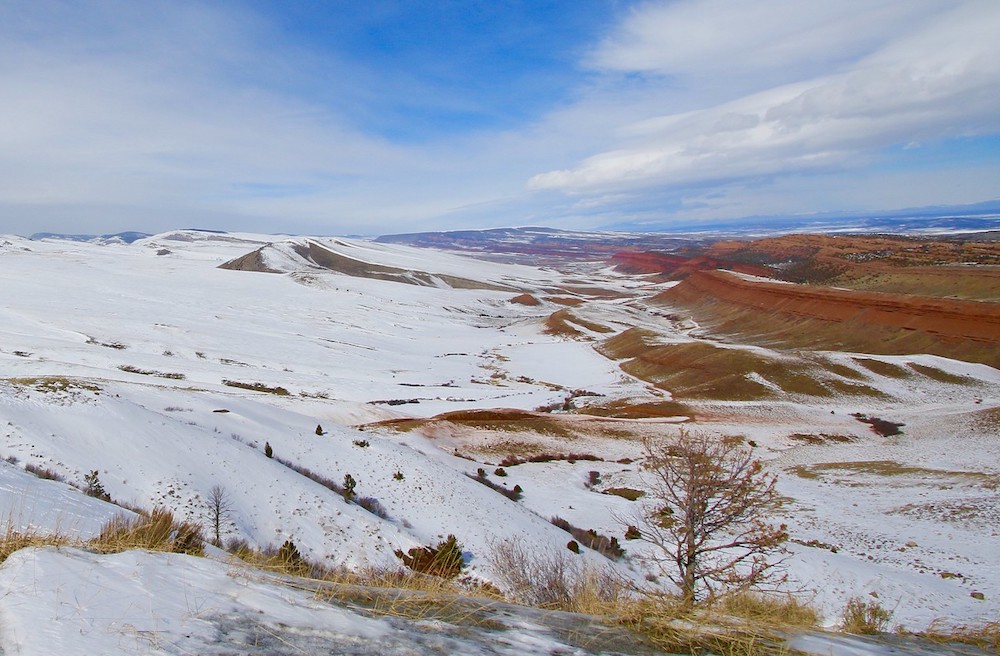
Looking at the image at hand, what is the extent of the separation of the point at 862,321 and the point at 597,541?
2073 inches

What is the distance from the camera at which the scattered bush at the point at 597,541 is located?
1603cm

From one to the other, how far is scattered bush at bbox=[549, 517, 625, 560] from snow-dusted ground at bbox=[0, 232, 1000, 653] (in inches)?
24.4

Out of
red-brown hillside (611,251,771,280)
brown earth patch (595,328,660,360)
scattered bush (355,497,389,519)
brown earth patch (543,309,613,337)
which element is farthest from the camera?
red-brown hillside (611,251,771,280)

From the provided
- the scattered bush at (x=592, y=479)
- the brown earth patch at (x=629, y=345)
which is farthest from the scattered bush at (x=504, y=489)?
the brown earth patch at (x=629, y=345)

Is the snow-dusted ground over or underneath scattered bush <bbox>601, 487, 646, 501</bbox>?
over

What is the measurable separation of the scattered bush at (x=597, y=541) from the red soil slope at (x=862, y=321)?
44164mm

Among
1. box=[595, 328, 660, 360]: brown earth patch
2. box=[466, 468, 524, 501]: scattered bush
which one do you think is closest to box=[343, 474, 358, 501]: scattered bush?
box=[466, 468, 524, 501]: scattered bush

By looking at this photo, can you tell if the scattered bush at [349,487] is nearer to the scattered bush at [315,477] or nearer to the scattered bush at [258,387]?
the scattered bush at [315,477]

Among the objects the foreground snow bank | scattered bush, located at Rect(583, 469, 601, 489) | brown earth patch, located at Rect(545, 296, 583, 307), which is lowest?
scattered bush, located at Rect(583, 469, 601, 489)

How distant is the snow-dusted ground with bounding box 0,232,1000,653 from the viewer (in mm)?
8914

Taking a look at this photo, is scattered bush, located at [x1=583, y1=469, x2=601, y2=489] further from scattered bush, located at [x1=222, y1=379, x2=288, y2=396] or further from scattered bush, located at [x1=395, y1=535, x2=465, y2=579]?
scattered bush, located at [x1=222, y1=379, x2=288, y2=396]

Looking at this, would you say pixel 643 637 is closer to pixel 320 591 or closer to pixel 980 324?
pixel 320 591

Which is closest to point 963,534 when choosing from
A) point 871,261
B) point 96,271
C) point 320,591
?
point 320,591

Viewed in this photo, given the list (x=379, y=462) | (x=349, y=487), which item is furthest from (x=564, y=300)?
(x=349, y=487)
